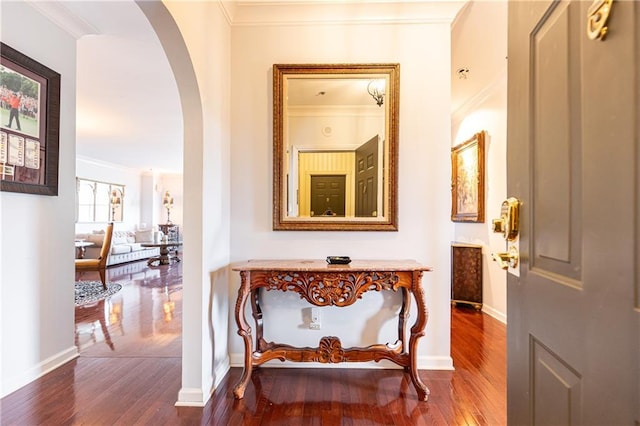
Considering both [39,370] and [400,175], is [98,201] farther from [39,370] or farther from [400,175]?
[400,175]

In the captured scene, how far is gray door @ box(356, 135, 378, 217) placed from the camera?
2.24 metres

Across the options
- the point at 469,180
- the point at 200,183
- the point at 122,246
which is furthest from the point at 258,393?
the point at 122,246

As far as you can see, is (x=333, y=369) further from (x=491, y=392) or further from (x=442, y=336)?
(x=491, y=392)

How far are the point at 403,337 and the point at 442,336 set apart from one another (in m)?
0.33

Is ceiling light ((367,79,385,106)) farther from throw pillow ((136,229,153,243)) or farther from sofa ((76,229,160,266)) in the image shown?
throw pillow ((136,229,153,243))

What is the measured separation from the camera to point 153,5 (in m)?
1.37

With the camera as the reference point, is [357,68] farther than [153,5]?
Yes

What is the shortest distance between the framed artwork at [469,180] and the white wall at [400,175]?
5.15 feet

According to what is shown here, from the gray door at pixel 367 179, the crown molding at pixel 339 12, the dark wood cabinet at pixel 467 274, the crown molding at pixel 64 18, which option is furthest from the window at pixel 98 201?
the dark wood cabinet at pixel 467 274

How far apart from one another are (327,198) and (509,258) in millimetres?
1502

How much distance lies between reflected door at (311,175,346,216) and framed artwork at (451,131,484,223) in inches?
82.7

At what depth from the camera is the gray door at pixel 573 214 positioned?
1.55 ft

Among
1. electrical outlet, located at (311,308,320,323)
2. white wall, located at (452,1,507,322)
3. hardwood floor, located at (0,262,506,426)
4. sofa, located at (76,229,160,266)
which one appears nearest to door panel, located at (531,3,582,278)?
hardwood floor, located at (0,262,506,426)

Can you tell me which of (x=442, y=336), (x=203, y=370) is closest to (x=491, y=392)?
(x=442, y=336)
